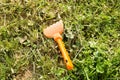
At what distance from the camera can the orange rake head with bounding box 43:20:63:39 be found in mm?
3246

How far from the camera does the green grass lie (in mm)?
3094

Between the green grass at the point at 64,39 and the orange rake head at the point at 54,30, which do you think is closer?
the green grass at the point at 64,39

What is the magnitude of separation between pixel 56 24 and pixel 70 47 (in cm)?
25

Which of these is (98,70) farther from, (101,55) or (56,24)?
(56,24)

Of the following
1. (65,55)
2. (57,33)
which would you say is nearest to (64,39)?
(57,33)

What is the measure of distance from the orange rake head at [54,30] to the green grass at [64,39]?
0.07 metres

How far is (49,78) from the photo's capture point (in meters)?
3.13

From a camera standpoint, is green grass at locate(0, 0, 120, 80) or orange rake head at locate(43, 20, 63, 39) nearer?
green grass at locate(0, 0, 120, 80)

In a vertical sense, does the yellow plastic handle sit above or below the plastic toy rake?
below

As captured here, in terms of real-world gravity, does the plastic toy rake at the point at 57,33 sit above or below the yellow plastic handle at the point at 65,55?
above

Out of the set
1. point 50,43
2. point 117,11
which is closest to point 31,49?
point 50,43

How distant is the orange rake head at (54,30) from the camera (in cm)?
325

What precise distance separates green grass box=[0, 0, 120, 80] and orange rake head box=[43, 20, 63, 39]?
0.07 m

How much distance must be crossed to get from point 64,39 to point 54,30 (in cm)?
15
